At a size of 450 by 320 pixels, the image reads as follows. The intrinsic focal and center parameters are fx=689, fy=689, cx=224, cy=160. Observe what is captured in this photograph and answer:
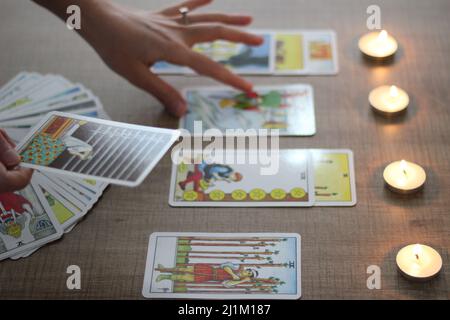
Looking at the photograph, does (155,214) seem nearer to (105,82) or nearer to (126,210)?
(126,210)

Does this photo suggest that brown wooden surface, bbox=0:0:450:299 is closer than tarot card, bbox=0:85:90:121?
Yes

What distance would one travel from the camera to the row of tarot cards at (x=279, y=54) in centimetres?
138

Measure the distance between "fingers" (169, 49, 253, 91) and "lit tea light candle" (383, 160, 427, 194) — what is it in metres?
0.33

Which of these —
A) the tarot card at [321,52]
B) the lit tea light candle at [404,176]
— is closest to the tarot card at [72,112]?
the tarot card at [321,52]

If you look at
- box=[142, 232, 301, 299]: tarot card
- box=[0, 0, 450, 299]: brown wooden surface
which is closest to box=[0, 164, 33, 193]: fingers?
box=[0, 0, 450, 299]: brown wooden surface

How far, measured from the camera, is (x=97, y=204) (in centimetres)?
114

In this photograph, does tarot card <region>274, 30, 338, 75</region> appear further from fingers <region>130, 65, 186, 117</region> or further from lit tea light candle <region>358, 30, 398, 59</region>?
fingers <region>130, 65, 186, 117</region>

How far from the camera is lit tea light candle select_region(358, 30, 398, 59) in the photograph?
4.53 ft

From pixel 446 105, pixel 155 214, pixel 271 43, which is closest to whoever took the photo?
pixel 155 214

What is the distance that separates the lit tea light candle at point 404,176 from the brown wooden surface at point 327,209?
17 mm

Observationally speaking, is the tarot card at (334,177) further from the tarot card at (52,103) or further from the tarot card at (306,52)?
the tarot card at (52,103)

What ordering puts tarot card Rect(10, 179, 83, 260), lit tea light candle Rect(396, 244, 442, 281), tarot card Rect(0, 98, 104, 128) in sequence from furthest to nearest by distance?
tarot card Rect(0, 98, 104, 128)
tarot card Rect(10, 179, 83, 260)
lit tea light candle Rect(396, 244, 442, 281)
